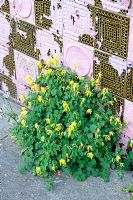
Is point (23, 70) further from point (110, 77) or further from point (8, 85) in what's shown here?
point (110, 77)

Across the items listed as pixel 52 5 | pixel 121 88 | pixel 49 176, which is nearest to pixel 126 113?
pixel 121 88

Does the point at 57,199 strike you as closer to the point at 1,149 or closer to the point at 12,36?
the point at 1,149

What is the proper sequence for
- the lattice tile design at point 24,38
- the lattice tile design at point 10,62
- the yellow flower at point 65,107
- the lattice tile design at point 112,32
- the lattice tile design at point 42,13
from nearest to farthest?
the lattice tile design at point 112,32 < the yellow flower at point 65,107 < the lattice tile design at point 42,13 < the lattice tile design at point 24,38 < the lattice tile design at point 10,62

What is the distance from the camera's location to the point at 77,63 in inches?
142

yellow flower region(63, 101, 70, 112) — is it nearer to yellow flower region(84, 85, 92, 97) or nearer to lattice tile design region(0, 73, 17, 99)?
yellow flower region(84, 85, 92, 97)

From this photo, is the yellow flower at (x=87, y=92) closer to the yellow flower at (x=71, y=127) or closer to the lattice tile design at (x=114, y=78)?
the lattice tile design at (x=114, y=78)

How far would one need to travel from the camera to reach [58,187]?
3.47m

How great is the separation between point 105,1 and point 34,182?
1365 millimetres

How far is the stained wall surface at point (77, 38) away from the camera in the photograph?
321cm

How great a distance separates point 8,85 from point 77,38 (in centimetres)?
113

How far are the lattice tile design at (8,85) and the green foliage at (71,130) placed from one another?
740 mm

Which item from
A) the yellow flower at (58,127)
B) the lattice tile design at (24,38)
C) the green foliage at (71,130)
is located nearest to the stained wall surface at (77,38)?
the lattice tile design at (24,38)

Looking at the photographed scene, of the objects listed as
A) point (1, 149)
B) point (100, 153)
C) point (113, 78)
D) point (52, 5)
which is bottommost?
point (1, 149)

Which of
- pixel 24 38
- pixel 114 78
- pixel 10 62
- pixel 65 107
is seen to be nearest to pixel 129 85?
pixel 114 78
